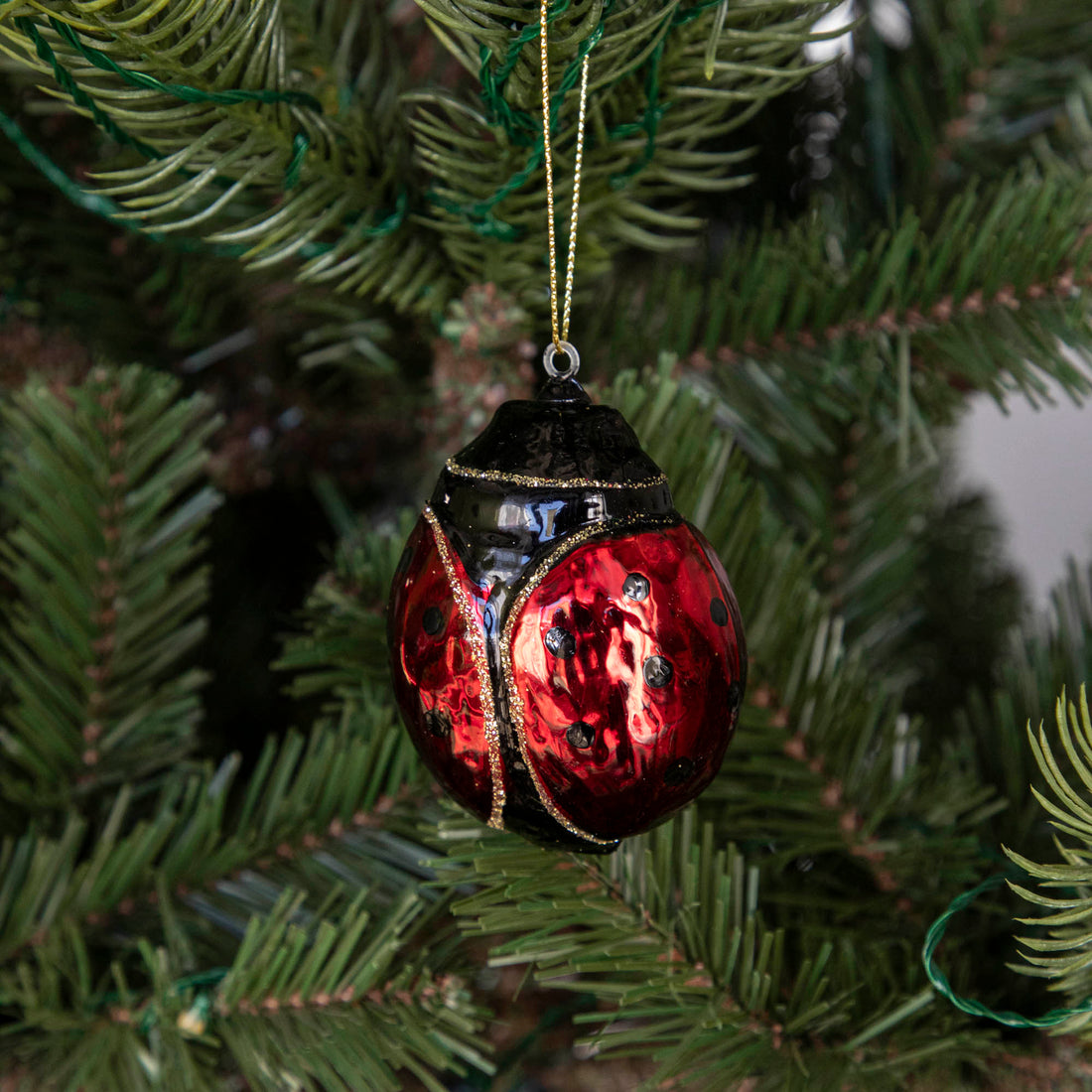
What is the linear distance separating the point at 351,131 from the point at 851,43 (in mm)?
292

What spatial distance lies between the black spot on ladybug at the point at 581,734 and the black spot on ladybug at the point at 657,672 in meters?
0.02

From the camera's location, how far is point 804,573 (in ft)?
1.18

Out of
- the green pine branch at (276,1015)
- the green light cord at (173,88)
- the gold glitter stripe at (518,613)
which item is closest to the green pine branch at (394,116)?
the green light cord at (173,88)

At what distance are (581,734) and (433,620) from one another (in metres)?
0.05

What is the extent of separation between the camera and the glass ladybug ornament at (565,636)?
26cm

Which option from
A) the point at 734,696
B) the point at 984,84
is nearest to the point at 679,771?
the point at 734,696

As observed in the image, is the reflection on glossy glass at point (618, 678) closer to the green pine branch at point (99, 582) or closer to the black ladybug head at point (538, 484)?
the black ladybug head at point (538, 484)

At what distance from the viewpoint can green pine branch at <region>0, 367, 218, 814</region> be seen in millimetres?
379

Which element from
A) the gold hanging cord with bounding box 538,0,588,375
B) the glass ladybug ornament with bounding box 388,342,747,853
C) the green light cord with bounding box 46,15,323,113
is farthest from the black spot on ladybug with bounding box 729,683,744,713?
the green light cord with bounding box 46,15,323,113

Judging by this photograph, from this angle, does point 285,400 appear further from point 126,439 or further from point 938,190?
point 938,190

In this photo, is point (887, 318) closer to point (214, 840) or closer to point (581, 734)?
point (581, 734)

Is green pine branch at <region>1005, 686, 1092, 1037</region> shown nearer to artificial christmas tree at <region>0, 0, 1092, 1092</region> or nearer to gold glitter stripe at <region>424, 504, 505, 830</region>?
artificial christmas tree at <region>0, 0, 1092, 1092</region>

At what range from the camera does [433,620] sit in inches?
10.7

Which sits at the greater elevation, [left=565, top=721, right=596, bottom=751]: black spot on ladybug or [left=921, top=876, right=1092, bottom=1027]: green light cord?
[left=565, top=721, right=596, bottom=751]: black spot on ladybug
